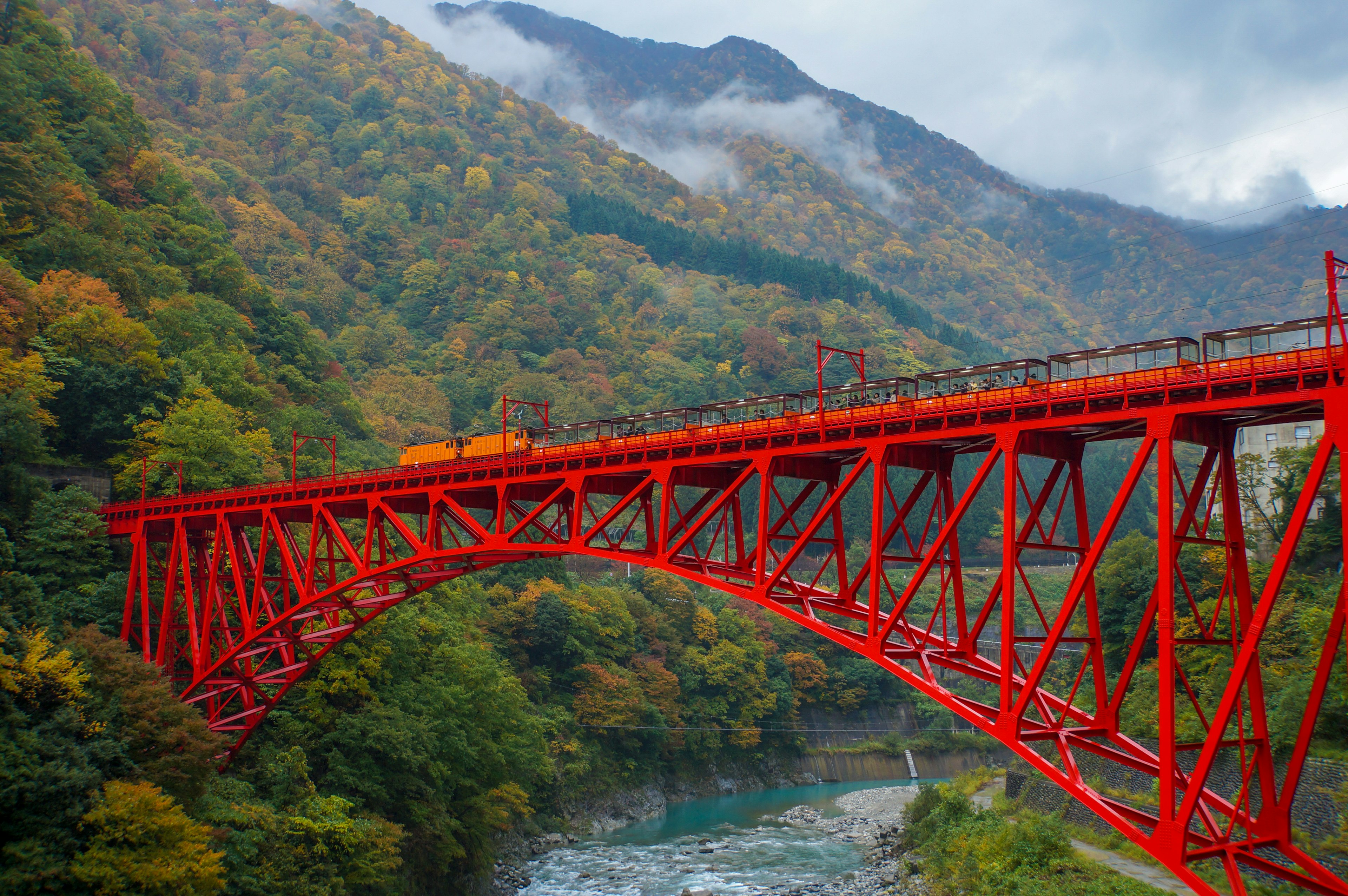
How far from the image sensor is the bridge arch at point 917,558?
17.5 meters

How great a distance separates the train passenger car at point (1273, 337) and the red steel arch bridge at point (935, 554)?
2.21 ft

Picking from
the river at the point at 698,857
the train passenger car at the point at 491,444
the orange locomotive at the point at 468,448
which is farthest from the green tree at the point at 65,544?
the river at the point at 698,857

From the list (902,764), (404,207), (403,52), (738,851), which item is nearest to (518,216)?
(404,207)

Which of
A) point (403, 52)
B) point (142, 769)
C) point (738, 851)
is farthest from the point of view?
point (403, 52)

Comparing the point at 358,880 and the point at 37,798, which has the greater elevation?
the point at 37,798

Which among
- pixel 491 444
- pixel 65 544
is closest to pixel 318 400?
pixel 65 544

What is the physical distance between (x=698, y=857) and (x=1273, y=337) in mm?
41501

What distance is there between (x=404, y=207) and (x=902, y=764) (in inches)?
4053

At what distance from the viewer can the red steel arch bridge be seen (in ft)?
57.4

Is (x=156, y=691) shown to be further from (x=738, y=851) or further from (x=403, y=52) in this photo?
(x=403, y=52)

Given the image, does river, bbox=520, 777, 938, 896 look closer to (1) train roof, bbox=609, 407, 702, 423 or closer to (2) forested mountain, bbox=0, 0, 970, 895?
(2) forested mountain, bbox=0, 0, 970, 895

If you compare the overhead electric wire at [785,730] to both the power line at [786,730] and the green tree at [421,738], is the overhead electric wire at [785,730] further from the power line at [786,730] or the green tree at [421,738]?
the green tree at [421,738]

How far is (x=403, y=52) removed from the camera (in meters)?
197

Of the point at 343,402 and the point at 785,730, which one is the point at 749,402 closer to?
the point at 343,402
